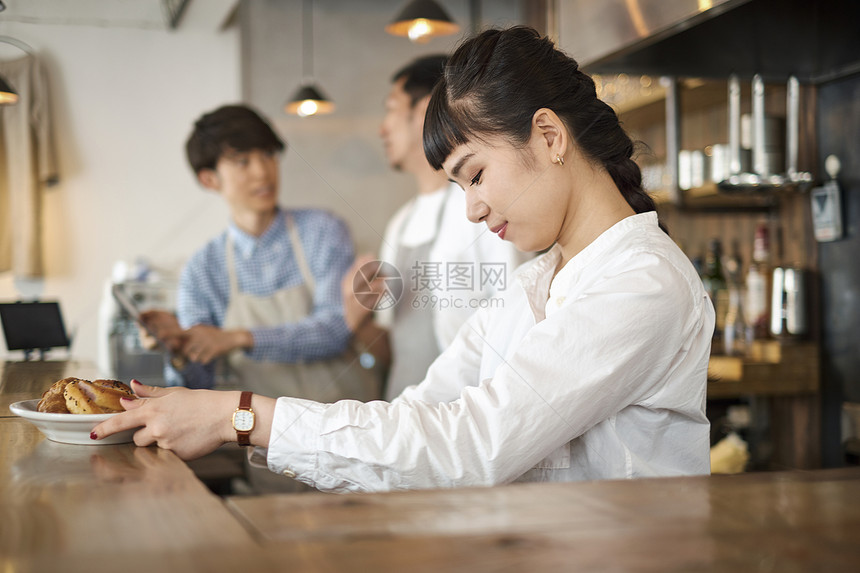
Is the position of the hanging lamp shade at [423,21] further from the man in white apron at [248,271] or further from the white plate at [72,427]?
the white plate at [72,427]

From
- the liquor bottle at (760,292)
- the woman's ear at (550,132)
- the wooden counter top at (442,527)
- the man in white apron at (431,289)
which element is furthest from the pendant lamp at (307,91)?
the wooden counter top at (442,527)

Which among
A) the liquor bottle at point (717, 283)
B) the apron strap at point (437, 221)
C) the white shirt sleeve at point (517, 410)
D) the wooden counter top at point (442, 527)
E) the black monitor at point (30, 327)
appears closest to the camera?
the wooden counter top at point (442, 527)

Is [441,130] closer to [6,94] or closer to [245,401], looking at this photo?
[245,401]

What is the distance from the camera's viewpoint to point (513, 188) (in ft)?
3.40

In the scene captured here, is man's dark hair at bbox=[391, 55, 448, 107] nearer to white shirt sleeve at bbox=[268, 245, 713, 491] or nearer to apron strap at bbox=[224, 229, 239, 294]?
apron strap at bbox=[224, 229, 239, 294]

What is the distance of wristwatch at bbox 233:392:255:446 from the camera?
0.88m

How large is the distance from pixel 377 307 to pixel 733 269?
1762mm

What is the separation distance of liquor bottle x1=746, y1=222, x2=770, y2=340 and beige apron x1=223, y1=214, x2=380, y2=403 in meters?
1.27

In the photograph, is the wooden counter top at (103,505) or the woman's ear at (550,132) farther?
the woman's ear at (550,132)

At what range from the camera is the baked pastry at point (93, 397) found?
3.04ft

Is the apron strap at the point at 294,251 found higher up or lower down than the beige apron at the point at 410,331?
higher up

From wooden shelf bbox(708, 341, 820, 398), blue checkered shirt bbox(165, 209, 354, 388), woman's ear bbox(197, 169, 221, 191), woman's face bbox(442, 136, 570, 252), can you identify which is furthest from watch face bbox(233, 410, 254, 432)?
wooden shelf bbox(708, 341, 820, 398)

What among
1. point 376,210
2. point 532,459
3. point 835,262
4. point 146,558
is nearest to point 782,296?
point 835,262

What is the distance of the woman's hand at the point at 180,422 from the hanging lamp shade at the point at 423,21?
2133mm
